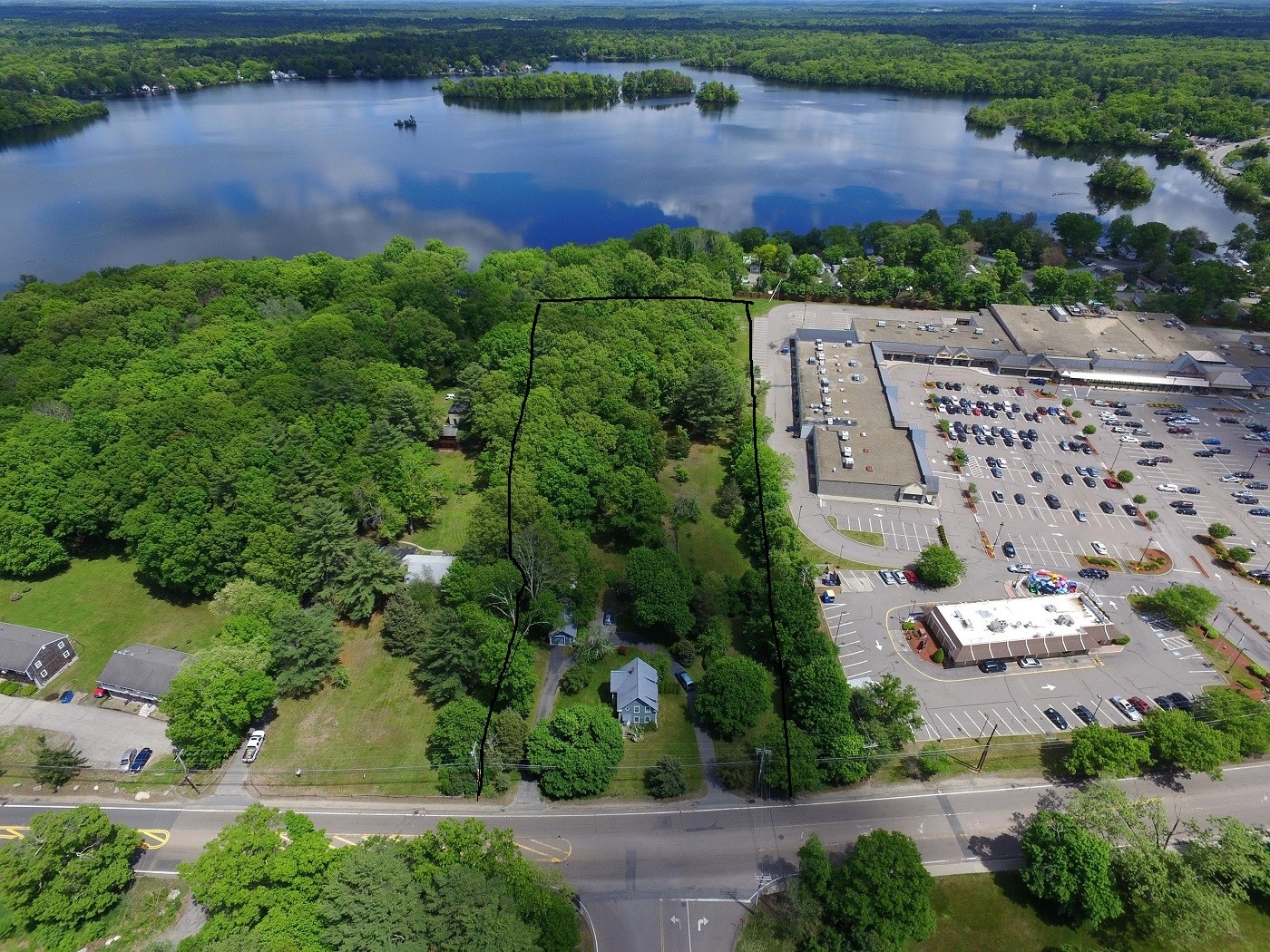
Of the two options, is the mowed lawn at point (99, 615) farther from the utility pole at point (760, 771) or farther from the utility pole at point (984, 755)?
the utility pole at point (984, 755)

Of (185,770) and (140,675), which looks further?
(140,675)

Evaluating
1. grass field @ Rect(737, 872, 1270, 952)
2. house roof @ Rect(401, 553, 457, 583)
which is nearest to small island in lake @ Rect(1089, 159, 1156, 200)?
grass field @ Rect(737, 872, 1270, 952)

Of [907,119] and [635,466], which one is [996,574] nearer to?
[635,466]

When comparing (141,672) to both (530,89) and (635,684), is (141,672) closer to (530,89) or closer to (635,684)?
(635,684)

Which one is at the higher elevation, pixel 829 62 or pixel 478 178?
pixel 829 62

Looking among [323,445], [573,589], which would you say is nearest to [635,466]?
[573,589]

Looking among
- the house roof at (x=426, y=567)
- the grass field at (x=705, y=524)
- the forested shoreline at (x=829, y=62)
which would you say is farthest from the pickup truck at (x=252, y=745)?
the forested shoreline at (x=829, y=62)

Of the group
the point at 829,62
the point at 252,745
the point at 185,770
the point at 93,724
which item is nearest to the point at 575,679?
the point at 252,745
